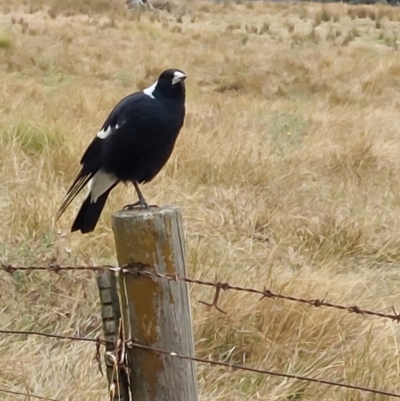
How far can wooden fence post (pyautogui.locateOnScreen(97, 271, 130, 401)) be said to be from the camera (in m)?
1.73

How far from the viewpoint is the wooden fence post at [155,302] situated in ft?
5.56

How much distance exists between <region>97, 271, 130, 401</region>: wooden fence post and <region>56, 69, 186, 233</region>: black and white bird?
101 cm

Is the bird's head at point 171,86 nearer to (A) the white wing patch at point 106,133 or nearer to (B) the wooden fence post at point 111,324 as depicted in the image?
(A) the white wing patch at point 106,133

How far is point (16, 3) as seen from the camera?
19781 millimetres

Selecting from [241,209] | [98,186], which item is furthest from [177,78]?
[241,209]

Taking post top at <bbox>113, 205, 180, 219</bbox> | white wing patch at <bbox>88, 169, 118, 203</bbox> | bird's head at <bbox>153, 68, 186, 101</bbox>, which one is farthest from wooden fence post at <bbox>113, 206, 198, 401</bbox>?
white wing patch at <bbox>88, 169, 118, 203</bbox>

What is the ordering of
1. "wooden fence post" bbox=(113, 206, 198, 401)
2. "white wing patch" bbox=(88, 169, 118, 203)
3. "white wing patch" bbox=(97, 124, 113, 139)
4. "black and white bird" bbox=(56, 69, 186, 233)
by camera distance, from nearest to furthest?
"wooden fence post" bbox=(113, 206, 198, 401), "black and white bird" bbox=(56, 69, 186, 233), "white wing patch" bbox=(97, 124, 113, 139), "white wing patch" bbox=(88, 169, 118, 203)

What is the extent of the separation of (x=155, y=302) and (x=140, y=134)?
4.13 ft

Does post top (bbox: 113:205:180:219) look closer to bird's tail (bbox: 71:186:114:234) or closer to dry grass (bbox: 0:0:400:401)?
dry grass (bbox: 0:0:400:401)

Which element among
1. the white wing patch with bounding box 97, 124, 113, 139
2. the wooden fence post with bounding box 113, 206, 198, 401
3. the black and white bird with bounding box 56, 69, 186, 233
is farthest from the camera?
the white wing patch with bounding box 97, 124, 113, 139

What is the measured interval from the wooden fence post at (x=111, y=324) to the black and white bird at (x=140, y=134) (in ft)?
3.32

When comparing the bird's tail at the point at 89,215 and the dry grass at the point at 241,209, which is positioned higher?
Answer: the bird's tail at the point at 89,215

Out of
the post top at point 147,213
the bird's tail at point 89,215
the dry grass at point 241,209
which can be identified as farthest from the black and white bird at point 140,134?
the post top at point 147,213

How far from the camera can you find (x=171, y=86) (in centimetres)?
286
